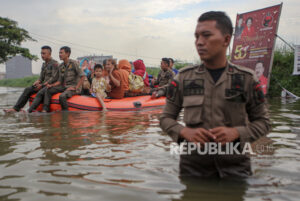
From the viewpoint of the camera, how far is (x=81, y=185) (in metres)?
2.28

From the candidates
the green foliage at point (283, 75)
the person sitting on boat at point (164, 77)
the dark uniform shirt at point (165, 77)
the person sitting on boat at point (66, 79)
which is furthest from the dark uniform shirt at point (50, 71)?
the green foliage at point (283, 75)

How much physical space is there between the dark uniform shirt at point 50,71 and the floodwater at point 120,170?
388cm

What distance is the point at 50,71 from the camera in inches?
329

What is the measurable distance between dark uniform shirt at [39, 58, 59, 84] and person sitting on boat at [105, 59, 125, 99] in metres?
1.45

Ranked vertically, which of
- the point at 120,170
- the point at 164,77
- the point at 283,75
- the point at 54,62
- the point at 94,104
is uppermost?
the point at 54,62

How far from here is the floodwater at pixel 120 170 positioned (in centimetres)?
209

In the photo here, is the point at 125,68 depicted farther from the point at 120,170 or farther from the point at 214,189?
the point at 214,189

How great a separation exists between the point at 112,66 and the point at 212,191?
623 cm

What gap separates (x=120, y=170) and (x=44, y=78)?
6.64 metres

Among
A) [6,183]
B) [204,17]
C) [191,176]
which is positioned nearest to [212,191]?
[191,176]

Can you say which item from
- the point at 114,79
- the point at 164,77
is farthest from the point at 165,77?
the point at 114,79

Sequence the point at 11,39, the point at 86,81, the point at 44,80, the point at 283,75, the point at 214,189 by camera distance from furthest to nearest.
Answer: the point at 11,39 < the point at 283,75 < the point at 86,81 < the point at 44,80 < the point at 214,189

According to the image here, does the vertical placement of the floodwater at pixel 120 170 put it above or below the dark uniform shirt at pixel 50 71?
below

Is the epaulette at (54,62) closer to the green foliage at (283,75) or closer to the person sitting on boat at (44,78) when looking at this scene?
the person sitting on boat at (44,78)
